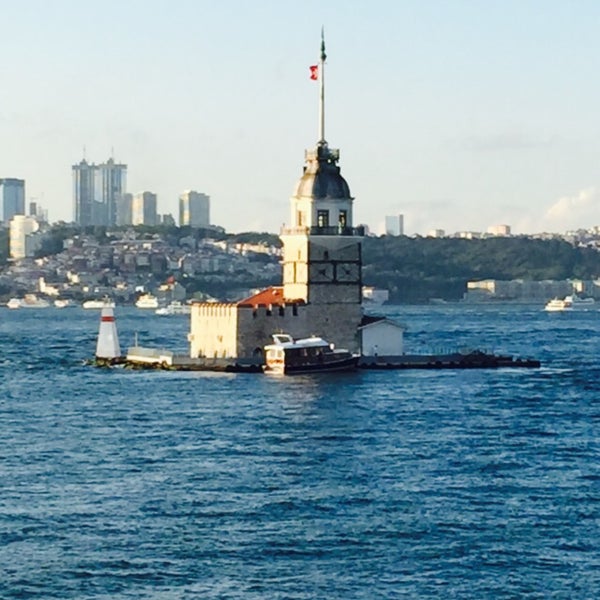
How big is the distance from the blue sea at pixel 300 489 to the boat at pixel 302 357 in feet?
3.35

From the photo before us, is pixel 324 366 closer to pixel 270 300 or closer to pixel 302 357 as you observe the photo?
pixel 302 357

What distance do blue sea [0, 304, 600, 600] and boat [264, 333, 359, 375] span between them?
1.02 meters

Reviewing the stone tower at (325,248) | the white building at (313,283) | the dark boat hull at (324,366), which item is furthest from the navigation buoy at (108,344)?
the dark boat hull at (324,366)

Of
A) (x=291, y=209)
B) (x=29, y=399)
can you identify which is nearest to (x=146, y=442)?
(x=29, y=399)

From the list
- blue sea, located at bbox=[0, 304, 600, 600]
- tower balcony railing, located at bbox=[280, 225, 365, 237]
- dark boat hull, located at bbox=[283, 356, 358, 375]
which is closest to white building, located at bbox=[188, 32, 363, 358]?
tower balcony railing, located at bbox=[280, 225, 365, 237]

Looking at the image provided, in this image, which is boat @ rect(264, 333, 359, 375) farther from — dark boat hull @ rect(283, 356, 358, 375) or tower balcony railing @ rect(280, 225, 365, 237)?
tower balcony railing @ rect(280, 225, 365, 237)

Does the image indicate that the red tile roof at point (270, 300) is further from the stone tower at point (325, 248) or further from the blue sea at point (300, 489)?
the blue sea at point (300, 489)

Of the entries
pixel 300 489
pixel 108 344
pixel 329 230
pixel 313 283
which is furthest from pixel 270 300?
pixel 300 489

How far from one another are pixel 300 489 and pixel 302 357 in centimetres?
2912

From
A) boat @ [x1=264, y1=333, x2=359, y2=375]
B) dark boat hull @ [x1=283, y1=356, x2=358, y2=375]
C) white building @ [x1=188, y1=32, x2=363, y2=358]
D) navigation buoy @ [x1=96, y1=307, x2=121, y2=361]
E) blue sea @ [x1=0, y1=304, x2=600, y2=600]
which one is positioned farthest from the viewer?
navigation buoy @ [x1=96, y1=307, x2=121, y2=361]

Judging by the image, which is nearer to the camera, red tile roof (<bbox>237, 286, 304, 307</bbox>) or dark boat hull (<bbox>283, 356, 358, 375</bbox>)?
dark boat hull (<bbox>283, 356, 358, 375</bbox>)

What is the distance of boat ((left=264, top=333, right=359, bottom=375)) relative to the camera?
70500 millimetres


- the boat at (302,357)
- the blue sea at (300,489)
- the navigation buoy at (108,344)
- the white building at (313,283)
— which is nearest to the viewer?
the blue sea at (300,489)

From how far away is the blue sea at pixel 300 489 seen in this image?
33.4 m
